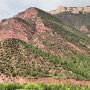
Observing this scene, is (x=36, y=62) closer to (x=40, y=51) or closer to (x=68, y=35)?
(x=40, y=51)

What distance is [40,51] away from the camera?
108125 millimetres

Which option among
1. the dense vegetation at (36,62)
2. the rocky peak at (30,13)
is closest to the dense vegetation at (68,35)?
the rocky peak at (30,13)

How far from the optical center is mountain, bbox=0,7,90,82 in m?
96.4


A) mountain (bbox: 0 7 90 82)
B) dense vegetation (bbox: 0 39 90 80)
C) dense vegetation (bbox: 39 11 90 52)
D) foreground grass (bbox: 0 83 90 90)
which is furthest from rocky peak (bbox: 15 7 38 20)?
foreground grass (bbox: 0 83 90 90)

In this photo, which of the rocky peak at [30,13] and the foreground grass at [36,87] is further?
the rocky peak at [30,13]

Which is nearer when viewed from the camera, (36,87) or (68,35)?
(36,87)

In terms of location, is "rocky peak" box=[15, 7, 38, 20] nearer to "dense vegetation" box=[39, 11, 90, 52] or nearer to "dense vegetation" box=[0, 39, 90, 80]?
"dense vegetation" box=[39, 11, 90, 52]

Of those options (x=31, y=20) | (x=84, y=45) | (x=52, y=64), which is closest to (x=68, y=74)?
(x=52, y=64)

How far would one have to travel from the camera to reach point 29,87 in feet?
261

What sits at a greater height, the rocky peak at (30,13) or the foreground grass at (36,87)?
the rocky peak at (30,13)

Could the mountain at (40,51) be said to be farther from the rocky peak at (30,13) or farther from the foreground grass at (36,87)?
the foreground grass at (36,87)

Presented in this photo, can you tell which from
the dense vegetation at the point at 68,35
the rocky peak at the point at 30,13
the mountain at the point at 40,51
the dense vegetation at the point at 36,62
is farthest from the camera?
the rocky peak at the point at 30,13

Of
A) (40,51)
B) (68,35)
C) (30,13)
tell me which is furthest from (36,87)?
(30,13)

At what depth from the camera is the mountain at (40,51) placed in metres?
96.4
